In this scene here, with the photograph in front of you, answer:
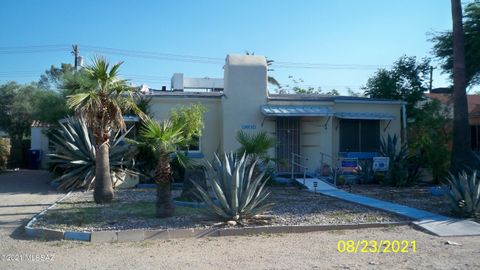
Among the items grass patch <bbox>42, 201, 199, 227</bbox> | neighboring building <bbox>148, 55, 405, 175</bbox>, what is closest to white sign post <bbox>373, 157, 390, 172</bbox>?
neighboring building <bbox>148, 55, 405, 175</bbox>

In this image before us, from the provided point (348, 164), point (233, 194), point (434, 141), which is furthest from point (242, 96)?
point (233, 194)

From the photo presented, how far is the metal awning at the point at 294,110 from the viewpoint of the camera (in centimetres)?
1786

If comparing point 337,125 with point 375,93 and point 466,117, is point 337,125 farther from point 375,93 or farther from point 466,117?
point 375,93

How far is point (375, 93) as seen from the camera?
2692 centimetres

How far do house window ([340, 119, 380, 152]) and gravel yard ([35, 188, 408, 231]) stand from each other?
628 cm

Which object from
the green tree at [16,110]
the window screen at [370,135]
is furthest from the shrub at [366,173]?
the green tree at [16,110]

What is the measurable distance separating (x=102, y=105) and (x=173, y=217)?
3.47 m

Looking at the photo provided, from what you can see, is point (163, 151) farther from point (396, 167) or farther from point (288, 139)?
point (396, 167)

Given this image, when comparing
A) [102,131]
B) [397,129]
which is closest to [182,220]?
[102,131]

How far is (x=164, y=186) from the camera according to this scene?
10422 mm

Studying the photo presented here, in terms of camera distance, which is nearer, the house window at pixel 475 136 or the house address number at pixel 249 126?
the house address number at pixel 249 126

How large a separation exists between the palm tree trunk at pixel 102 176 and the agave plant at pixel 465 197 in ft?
27.9
